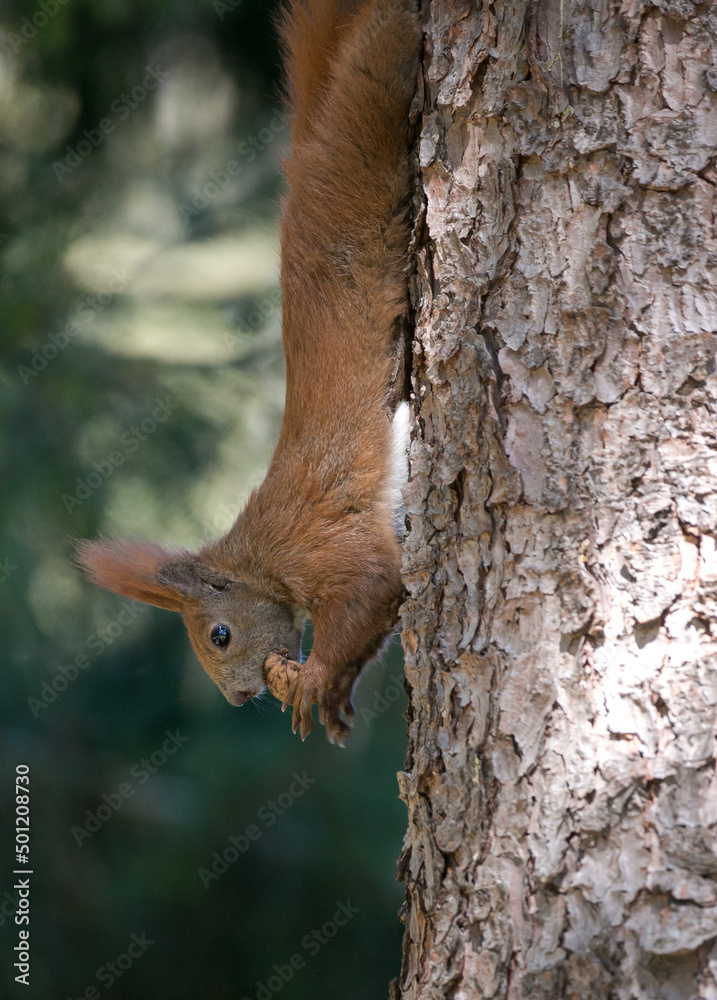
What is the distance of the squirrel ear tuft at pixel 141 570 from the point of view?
2527 mm

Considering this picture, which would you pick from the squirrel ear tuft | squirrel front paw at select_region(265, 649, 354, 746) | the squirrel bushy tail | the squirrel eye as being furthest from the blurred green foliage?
squirrel front paw at select_region(265, 649, 354, 746)

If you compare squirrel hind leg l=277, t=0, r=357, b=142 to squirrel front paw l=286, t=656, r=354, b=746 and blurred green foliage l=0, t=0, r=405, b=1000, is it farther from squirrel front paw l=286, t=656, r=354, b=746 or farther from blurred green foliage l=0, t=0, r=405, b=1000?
Answer: squirrel front paw l=286, t=656, r=354, b=746

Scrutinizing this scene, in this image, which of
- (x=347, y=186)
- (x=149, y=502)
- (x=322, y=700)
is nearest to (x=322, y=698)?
(x=322, y=700)

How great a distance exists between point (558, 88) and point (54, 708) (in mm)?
2905

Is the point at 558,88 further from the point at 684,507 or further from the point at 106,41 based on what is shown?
the point at 106,41

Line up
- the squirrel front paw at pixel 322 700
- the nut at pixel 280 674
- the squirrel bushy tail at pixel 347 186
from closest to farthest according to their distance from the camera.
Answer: the squirrel bushy tail at pixel 347 186, the squirrel front paw at pixel 322 700, the nut at pixel 280 674

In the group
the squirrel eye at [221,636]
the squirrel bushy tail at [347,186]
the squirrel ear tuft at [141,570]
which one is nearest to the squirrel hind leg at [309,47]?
the squirrel bushy tail at [347,186]

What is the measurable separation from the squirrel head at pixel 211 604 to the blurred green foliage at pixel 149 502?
38 cm

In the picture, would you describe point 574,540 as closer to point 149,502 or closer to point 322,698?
point 322,698

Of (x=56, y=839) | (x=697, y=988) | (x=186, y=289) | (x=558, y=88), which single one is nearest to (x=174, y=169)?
(x=186, y=289)

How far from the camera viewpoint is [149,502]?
3234mm

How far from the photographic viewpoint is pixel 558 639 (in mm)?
1305

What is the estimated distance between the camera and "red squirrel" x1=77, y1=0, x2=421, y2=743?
1.95 metres

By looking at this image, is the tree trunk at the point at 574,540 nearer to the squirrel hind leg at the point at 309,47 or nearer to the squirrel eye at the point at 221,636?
the squirrel hind leg at the point at 309,47
